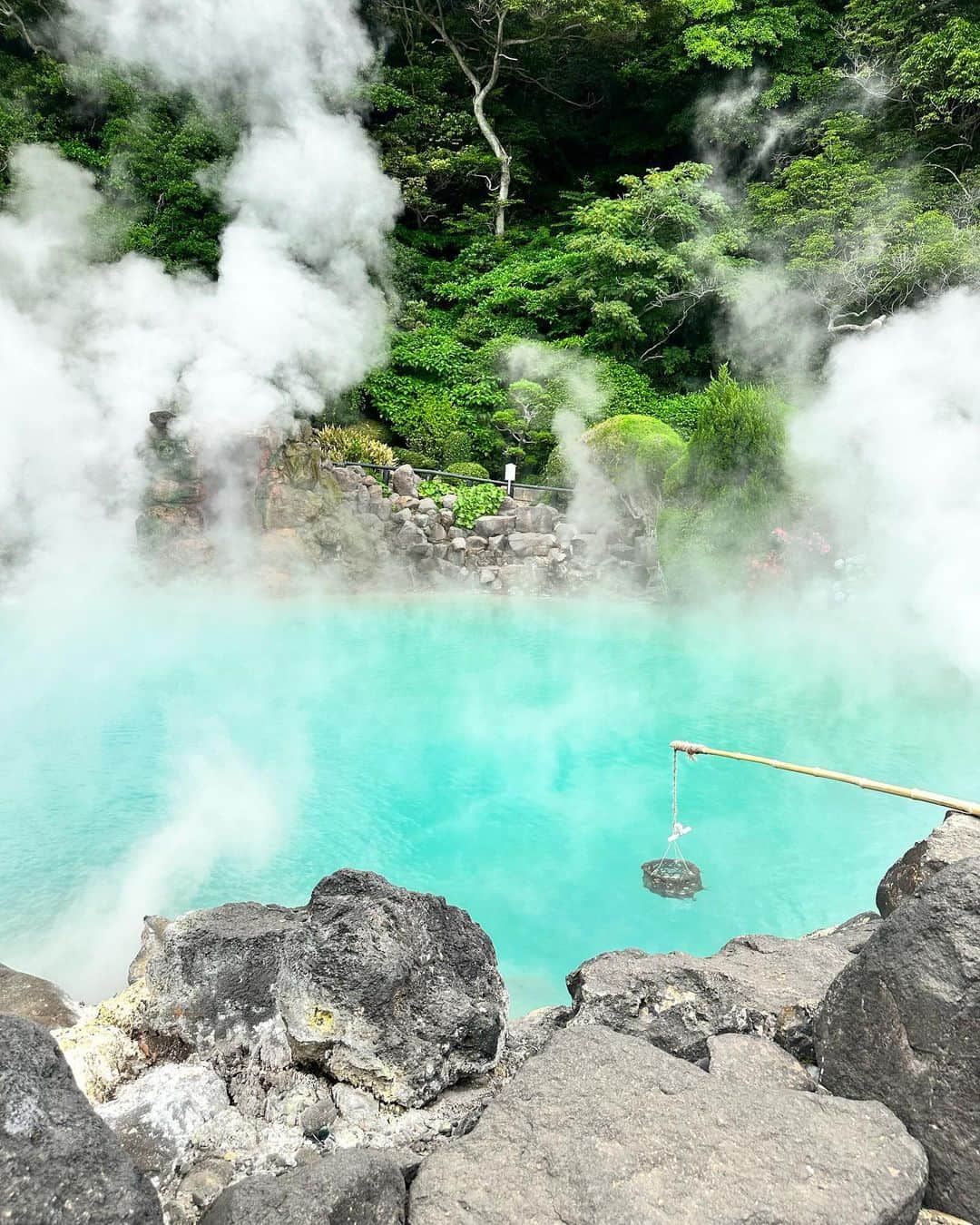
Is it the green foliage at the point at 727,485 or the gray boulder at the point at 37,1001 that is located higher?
the green foliage at the point at 727,485

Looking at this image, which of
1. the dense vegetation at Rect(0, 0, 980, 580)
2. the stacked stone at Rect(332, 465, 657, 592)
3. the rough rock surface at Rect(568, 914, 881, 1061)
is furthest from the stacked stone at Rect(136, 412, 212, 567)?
the rough rock surface at Rect(568, 914, 881, 1061)

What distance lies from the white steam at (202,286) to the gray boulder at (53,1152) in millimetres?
9501

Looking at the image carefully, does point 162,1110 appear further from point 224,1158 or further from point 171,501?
point 171,501

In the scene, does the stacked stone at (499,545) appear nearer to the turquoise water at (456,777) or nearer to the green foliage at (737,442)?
the green foliage at (737,442)

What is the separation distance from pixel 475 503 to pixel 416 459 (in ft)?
6.59

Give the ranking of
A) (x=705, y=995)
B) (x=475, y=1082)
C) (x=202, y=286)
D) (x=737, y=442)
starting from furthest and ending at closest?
(x=202, y=286) < (x=737, y=442) < (x=705, y=995) < (x=475, y=1082)

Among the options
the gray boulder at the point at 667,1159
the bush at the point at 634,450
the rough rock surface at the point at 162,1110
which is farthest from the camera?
the bush at the point at 634,450

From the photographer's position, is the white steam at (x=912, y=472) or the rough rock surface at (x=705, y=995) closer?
the rough rock surface at (x=705, y=995)

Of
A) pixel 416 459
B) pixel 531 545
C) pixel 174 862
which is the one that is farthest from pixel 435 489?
pixel 174 862

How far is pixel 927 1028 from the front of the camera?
1.63 metres

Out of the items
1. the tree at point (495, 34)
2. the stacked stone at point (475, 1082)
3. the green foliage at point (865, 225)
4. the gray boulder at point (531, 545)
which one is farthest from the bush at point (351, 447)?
the stacked stone at point (475, 1082)

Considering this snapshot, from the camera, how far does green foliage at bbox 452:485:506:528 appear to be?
1163 cm

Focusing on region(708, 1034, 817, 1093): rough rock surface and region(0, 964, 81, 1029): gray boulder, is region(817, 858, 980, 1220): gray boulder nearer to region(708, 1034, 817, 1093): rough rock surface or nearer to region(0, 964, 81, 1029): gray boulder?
region(708, 1034, 817, 1093): rough rock surface

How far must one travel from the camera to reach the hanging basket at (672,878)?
164 inches
